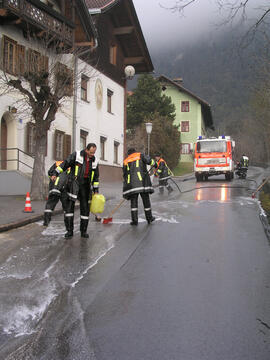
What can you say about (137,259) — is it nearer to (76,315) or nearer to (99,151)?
(76,315)

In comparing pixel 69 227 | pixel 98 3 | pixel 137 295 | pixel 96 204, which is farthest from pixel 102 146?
pixel 137 295

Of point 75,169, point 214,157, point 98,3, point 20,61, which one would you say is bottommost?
point 75,169

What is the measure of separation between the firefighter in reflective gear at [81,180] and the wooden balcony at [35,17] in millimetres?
10241

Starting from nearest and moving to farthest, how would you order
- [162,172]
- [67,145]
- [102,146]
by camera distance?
[162,172] < [67,145] < [102,146]

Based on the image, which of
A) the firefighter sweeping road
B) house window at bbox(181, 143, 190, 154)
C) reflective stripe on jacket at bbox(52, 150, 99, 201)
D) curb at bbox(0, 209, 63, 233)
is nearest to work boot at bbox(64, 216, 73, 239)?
the firefighter sweeping road

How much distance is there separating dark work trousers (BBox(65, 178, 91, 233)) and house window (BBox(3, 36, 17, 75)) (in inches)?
426

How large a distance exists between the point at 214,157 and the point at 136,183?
1805 centimetres

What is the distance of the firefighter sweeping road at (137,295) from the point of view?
347 cm

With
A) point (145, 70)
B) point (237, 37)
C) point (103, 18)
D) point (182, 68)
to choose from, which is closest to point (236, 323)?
point (237, 37)

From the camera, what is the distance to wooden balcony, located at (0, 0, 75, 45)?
17.0 meters

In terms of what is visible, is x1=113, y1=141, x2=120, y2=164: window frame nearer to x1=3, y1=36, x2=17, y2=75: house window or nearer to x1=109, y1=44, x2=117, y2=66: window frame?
x1=109, y1=44, x2=117, y2=66: window frame

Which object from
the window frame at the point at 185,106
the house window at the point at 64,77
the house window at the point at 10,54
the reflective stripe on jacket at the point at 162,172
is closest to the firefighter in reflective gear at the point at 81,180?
the house window at the point at 64,77

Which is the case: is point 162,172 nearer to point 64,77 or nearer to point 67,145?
point 64,77

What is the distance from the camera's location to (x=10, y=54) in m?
18.4
